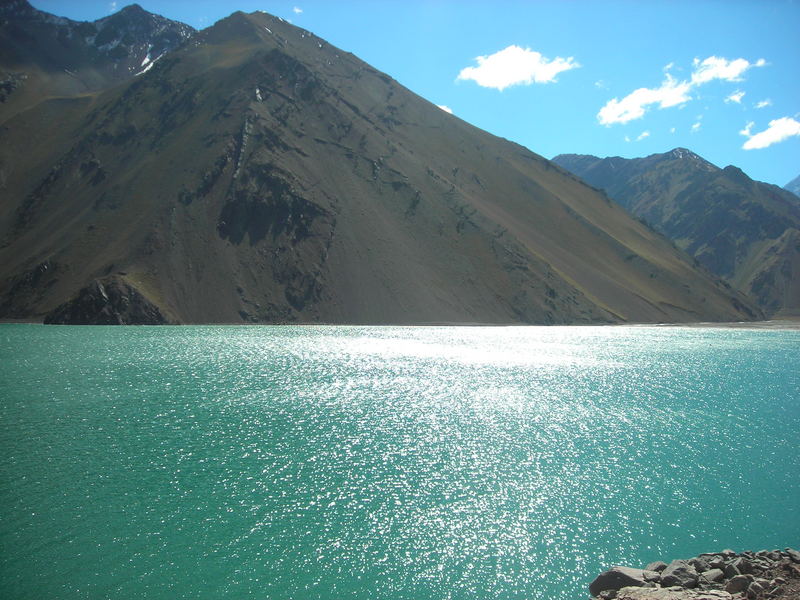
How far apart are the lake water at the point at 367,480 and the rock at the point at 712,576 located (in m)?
3.47

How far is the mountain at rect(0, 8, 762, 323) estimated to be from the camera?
4343 inches

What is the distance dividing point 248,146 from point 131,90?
52016mm

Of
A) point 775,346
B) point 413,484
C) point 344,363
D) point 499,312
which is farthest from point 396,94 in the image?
point 413,484

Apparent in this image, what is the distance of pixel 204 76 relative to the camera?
155750 millimetres

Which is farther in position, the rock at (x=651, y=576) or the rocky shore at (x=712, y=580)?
the rock at (x=651, y=576)

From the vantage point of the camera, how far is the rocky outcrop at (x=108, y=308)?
324 ft

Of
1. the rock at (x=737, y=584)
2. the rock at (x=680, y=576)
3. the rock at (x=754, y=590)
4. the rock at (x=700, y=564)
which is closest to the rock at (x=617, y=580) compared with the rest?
the rock at (x=680, y=576)

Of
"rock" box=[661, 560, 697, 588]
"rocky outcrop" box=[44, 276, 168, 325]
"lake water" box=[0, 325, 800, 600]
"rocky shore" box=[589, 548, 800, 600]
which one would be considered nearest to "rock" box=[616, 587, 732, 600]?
"rocky shore" box=[589, 548, 800, 600]

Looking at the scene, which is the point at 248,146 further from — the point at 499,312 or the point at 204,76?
the point at 499,312

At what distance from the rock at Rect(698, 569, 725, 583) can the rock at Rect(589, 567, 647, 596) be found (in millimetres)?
1542

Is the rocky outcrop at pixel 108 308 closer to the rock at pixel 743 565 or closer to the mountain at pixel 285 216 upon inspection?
the mountain at pixel 285 216

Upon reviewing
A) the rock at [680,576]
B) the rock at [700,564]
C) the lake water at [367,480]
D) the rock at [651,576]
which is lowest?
the lake water at [367,480]

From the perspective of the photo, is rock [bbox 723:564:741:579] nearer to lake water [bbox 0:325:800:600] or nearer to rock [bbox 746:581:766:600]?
rock [bbox 746:581:766:600]

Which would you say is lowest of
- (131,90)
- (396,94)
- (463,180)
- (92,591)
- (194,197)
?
(92,591)
